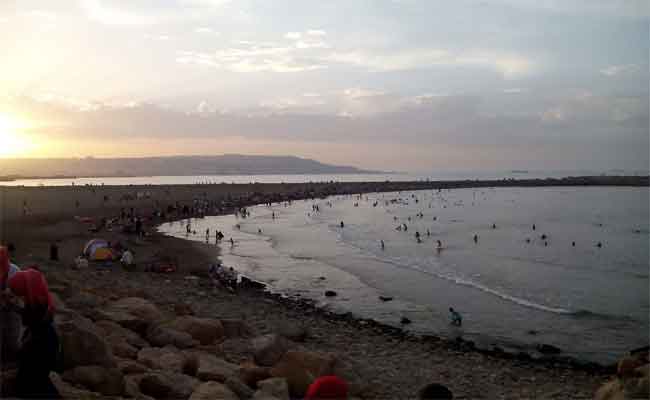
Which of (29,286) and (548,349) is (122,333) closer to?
(29,286)

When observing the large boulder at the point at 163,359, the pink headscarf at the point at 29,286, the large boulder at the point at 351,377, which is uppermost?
the pink headscarf at the point at 29,286

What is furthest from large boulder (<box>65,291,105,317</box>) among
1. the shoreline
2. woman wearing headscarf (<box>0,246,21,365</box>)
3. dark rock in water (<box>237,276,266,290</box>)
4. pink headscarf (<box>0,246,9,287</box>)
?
dark rock in water (<box>237,276,266,290</box>)

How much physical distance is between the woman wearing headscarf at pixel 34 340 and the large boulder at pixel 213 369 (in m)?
2.57

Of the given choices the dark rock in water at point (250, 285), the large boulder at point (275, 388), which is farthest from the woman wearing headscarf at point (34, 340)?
the dark rock in water at point (250, 285)

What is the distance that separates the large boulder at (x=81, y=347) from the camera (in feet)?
20.5

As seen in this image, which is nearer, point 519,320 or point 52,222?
point 519,320

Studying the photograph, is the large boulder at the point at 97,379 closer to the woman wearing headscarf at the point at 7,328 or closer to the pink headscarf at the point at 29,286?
the woman wearing headscarf at the point at 7,328

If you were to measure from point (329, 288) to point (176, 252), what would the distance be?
10252 mm

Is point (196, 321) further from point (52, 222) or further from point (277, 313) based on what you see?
point (52, 222)

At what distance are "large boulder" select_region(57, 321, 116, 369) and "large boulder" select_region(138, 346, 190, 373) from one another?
1142mm

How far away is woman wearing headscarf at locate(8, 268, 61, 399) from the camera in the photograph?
196 inches

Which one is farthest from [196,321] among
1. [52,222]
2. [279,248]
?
[52,222]

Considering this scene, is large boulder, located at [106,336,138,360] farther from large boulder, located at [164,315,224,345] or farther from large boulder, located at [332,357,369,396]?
large boulder, located at [332,357,369,396]

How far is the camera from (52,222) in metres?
33.9
